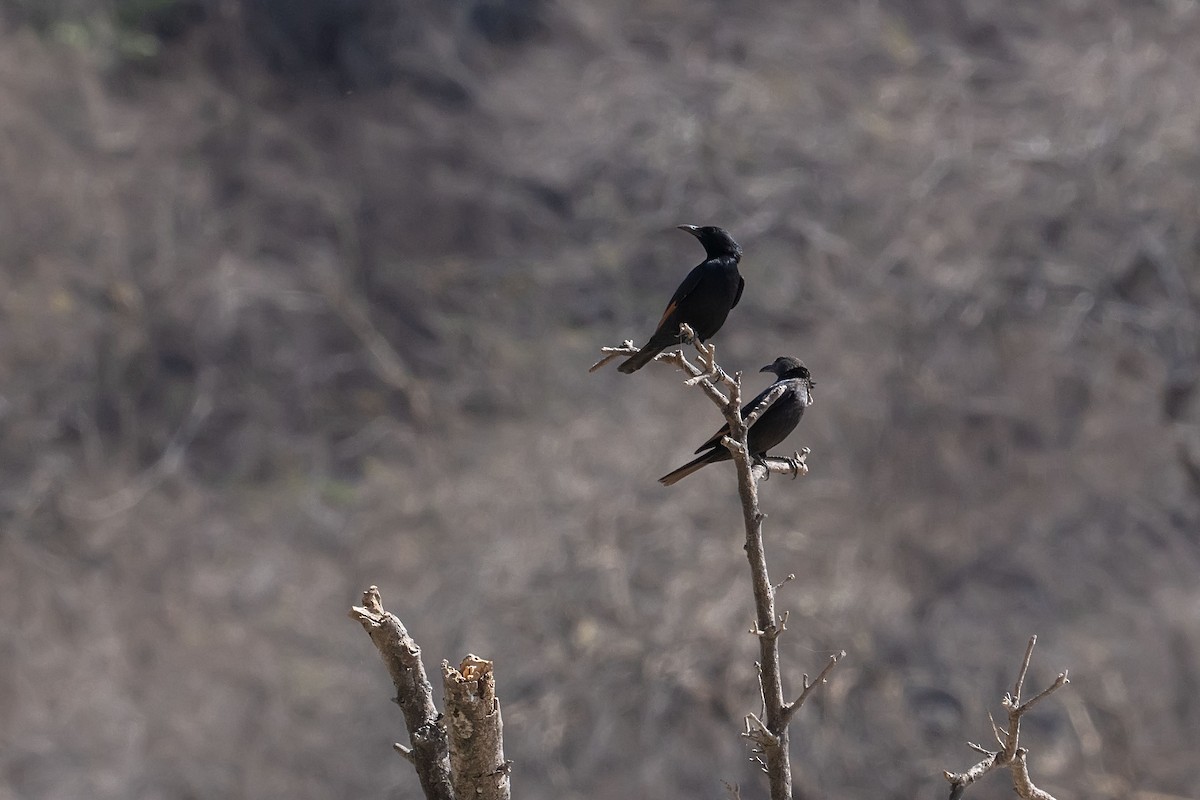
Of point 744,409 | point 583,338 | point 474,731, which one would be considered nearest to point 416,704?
point 474,731

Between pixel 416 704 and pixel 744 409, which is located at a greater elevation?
pixel 744 409

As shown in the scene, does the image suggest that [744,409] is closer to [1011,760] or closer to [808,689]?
[808,689]

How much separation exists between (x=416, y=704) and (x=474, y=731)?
0.45 meters

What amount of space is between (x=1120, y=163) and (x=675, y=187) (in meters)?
5.59

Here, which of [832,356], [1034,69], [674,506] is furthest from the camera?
[1034,69]

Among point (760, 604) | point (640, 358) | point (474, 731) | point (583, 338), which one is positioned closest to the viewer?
point (474, 731)

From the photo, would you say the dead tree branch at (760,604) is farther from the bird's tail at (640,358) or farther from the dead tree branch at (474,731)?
the bird's tail at (640,358)

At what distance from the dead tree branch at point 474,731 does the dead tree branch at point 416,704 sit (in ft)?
0.61

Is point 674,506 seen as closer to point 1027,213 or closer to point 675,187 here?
point 675,187

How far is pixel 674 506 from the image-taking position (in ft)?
49.6

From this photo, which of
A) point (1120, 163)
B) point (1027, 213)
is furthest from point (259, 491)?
point (1120, 163)

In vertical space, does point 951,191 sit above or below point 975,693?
above

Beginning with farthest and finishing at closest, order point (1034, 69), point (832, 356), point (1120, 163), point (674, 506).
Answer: point (1034, 69) < point (1120, 163) < point (832, 356) < point (674, 506)

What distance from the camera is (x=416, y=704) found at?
4797 mm
